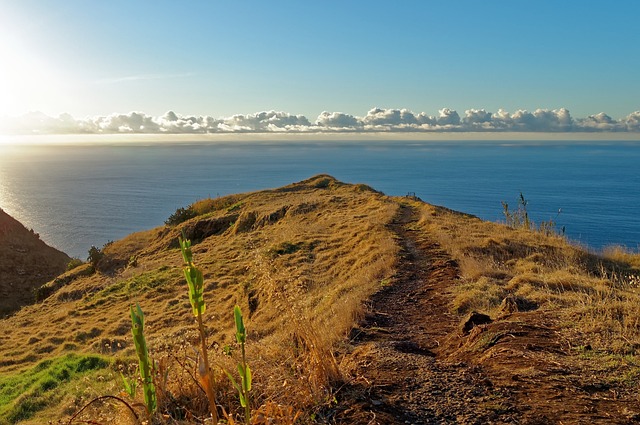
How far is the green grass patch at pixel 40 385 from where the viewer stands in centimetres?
846

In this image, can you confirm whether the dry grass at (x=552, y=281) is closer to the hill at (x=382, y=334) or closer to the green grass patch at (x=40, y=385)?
the hill at (x=382, y=334)

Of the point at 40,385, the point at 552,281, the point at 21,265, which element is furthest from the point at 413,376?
the point at 21,265

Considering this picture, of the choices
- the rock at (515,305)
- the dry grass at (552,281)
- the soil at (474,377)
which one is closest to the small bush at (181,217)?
the dry grass at (552,281)

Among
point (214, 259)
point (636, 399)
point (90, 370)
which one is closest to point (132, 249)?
point (214, 259)

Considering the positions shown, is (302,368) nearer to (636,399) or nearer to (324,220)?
(636,399)

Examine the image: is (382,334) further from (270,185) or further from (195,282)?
(270,185)

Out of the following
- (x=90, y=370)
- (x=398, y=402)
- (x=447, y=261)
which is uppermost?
(x=398, y=402)

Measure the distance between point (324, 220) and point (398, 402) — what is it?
18.8 meters

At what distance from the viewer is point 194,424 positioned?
3.66 metres

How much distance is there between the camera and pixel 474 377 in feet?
15.6

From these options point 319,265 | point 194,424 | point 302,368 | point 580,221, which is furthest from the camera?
point 580,221

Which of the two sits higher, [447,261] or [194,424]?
[194,424]

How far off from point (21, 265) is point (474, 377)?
36113mm

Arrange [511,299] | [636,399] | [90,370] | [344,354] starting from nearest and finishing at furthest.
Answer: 1. [636,399]
2. [344,354]
3. [511,299]
4. [90,370]
